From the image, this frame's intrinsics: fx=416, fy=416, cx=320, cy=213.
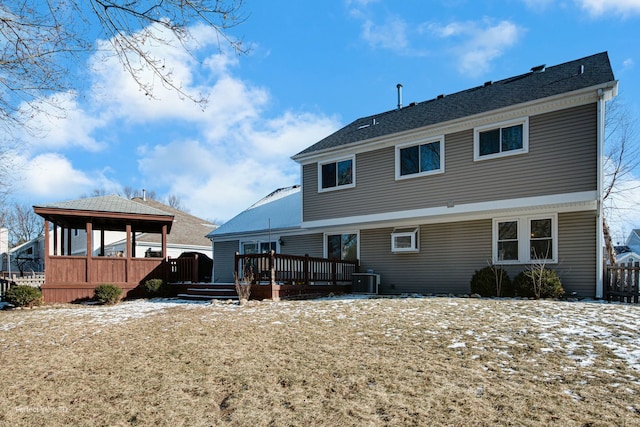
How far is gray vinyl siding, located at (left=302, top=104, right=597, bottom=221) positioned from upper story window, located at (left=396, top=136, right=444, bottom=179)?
181 millimetres

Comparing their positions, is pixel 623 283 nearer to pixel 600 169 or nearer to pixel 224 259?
pixel 600 169

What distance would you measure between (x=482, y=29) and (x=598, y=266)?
6.87 metres

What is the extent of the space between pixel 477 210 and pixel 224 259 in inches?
457

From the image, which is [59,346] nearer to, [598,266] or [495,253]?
[495,253]

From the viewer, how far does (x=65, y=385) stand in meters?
4.75

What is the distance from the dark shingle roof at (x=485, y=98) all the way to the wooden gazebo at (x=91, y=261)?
6.46m

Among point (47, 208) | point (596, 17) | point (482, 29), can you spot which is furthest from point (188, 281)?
point (596, 17)

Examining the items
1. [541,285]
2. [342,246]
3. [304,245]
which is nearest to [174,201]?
[304,245]

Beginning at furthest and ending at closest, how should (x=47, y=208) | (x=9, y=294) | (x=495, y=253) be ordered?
(x=47, y=208) < (x=495, y=253) < (x=9, y=294)

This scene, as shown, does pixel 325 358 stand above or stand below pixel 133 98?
below

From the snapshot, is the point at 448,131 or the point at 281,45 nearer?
the point at 281,45

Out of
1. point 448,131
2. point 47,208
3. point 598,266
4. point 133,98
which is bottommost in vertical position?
point 598,266

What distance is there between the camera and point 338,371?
4.68m

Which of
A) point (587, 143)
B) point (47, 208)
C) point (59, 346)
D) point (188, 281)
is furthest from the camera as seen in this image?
point (188, 281)
